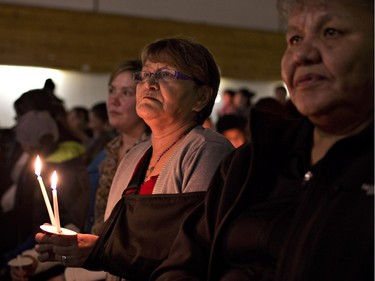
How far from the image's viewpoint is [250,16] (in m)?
11.9

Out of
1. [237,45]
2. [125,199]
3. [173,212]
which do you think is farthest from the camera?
[237,45]

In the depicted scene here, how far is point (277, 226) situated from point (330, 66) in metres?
0.35

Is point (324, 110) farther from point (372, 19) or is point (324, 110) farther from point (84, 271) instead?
point (84, 271)

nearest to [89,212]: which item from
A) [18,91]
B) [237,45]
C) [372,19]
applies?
[372,19]

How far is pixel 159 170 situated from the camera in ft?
6.71

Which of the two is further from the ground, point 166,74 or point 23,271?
point 166,74

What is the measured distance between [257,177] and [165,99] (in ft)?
2.44

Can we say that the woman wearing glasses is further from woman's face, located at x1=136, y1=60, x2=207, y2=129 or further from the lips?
the lips

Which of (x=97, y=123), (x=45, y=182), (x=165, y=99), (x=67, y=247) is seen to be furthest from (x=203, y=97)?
(x=97, y=123)

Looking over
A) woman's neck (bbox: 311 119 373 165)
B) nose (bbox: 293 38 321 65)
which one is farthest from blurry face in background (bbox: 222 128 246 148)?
nose (bbox: 293 38 321 65)

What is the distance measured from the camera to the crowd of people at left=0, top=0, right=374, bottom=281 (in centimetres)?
124

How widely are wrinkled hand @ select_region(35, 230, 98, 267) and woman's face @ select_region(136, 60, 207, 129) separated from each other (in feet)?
1.54

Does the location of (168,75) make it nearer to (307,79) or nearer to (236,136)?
(307,79)

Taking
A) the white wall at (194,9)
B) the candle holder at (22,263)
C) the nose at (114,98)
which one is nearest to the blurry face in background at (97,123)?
the white wall at (194,9)
